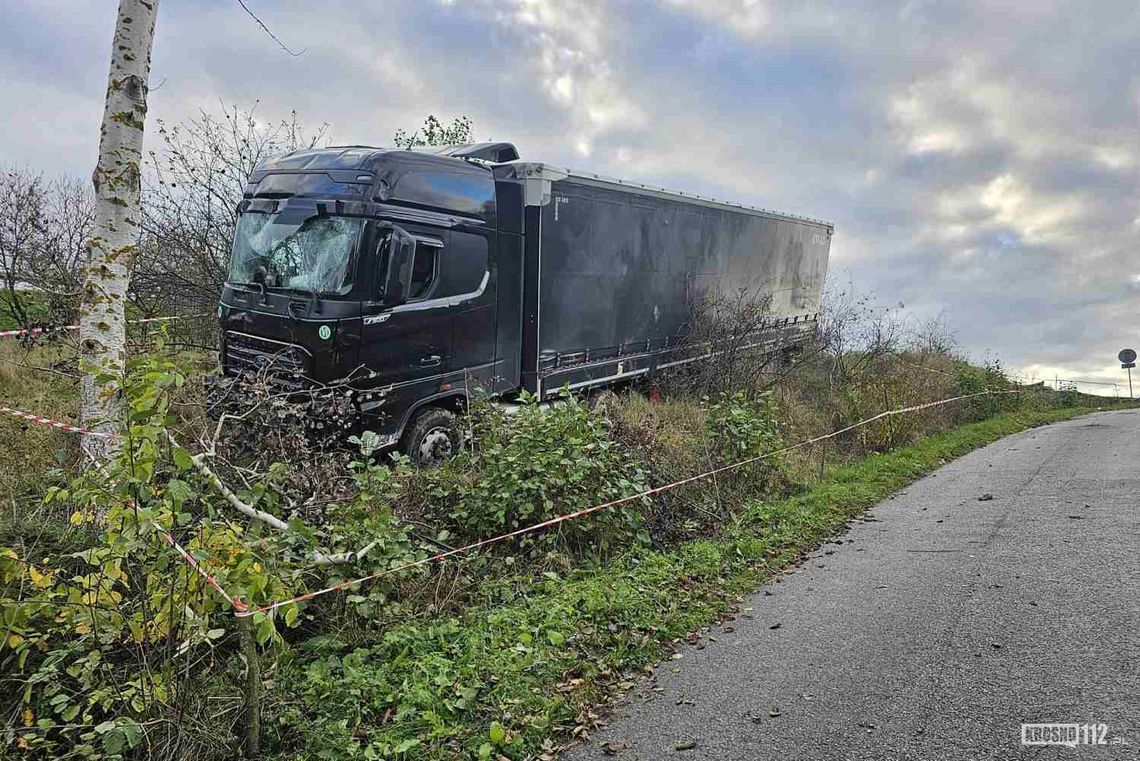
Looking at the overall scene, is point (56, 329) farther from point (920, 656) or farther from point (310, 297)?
point (920, 656)

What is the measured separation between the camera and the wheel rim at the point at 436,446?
7.70 metres

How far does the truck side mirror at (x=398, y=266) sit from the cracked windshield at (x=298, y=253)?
33cm

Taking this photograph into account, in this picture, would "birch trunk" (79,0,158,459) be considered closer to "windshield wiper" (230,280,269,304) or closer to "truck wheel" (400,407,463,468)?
"windshield wiper" (230,280,269,304)

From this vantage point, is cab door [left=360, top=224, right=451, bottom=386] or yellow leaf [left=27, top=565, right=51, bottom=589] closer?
yellow leaf [left=27, top=565, right=51, bottom=589]

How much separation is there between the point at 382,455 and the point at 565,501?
8.10 ft

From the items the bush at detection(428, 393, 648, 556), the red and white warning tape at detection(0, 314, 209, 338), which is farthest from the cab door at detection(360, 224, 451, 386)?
the red and white warning tape at detection(0, 314, 209, 338)

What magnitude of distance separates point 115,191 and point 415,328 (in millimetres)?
3086

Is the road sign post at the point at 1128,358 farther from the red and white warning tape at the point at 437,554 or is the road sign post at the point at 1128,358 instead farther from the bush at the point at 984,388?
the red and white warning tape at the point at 437,554

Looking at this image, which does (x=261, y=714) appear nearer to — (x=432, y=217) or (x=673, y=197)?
(x=432, y=217)

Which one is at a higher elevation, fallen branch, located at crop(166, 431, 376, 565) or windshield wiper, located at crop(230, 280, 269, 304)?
windshield wiper, located at crop(230, 280, 269, 304)

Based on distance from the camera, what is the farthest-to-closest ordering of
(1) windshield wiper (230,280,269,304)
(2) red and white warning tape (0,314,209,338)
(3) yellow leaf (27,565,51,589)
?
(1) windshield wiper (230,280,269,304), (2) red and white warning tape (0,314,209,338), (3) yellow leaf (27,565,51,589)

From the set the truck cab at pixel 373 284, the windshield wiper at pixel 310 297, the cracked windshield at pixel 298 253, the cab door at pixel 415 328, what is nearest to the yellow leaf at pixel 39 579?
the truck cab at pixel 373 284
